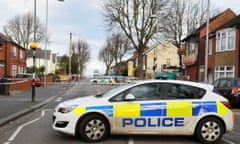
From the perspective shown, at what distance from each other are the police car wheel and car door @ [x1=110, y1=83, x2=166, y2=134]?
983 mm

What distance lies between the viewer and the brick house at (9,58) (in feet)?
141

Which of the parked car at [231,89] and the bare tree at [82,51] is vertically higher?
the bare tree at [82,51]

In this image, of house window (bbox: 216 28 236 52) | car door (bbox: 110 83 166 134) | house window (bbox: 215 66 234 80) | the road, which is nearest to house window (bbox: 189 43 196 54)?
house window (bbox: 215 66 234 80)

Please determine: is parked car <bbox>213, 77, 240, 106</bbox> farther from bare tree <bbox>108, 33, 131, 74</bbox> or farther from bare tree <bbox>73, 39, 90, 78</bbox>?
bare tree <bbox>73, 39, 90, 78</bbox>

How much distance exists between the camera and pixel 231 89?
15906mm

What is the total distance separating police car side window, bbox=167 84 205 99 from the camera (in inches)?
298

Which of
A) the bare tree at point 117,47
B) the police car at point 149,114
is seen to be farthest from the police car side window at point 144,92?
the bare tree at point 117,47

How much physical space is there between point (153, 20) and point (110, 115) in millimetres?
28947

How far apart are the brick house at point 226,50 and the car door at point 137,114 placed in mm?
20387

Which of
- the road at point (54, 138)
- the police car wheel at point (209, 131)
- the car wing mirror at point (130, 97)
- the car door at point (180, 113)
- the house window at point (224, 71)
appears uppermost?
the house window at point (224, 71)

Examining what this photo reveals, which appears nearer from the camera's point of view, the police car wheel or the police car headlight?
the police car headlight

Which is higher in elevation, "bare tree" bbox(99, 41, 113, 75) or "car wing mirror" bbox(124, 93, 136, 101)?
"bare tree" bbox(99, 41, 113, 75)

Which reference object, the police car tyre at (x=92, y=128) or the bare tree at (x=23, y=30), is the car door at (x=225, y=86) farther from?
the bare tree at (x=23, y=30)

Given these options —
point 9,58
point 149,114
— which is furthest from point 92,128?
point 9,58
